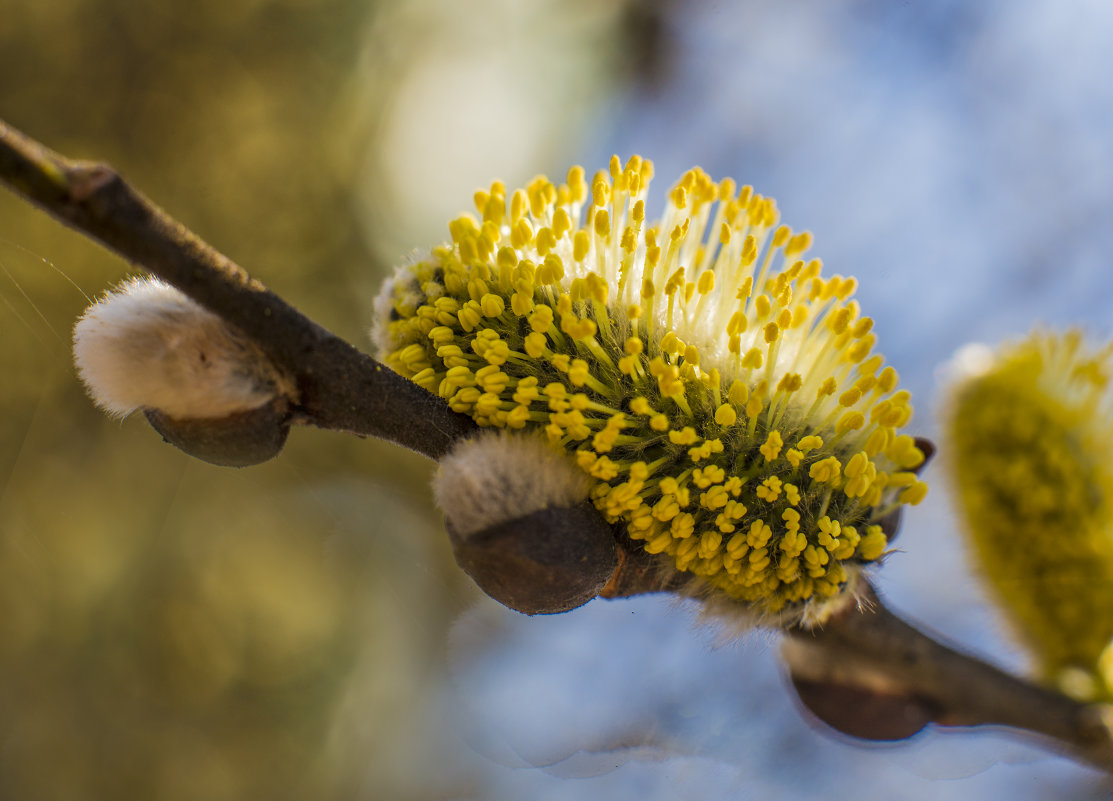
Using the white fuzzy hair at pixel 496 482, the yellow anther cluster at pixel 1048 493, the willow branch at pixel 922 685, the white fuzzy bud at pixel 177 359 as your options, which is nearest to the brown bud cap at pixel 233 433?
the white fuzzy bud at pixel 177 359

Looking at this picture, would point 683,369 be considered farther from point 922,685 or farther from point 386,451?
point 386,451

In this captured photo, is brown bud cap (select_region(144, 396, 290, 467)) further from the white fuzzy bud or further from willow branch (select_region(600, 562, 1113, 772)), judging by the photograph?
willow branch (select_region(600, 562, 1113, 772))

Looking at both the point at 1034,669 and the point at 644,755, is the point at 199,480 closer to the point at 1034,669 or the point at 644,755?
the point at 644,755

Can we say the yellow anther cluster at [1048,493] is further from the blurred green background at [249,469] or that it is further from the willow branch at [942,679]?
the blurred green background at [249,469]

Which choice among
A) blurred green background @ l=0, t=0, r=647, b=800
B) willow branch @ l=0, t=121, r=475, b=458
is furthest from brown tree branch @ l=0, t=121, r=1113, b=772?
blurred green background @ l=0, t=0, r=647, b=800

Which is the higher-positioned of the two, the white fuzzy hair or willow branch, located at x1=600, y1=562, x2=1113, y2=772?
willow branch, located at x1=600, y1=562, x2=1113, y2=772

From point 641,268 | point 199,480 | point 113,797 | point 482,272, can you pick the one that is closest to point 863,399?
point 641,268

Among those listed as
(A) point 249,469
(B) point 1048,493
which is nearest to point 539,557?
(A) point 249,469

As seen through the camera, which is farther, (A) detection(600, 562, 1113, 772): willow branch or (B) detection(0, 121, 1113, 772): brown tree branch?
A: (A) detection(600, 562, 1113, 772): willow branch
